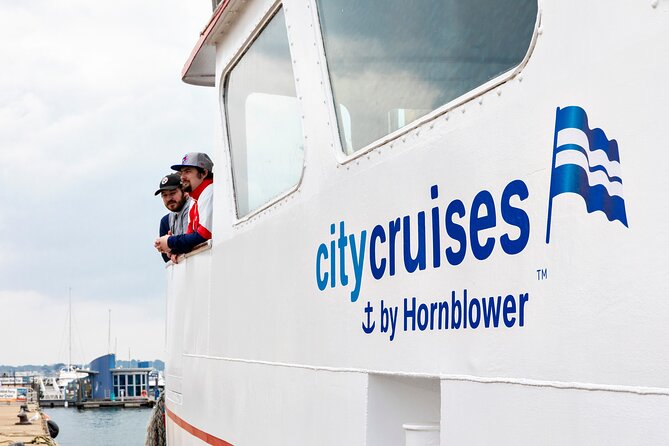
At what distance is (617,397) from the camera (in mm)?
1690

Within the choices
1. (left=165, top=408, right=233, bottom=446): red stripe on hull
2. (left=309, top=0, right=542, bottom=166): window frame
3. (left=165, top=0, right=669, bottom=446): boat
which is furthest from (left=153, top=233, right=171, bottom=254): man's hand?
(left=309, top=0, right=542, bottom=166): window frame

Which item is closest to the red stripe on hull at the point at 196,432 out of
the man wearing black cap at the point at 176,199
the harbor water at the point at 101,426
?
the man wearing black cap at the point at 176,199

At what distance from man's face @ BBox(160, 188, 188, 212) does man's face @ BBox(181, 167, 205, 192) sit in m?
0.45

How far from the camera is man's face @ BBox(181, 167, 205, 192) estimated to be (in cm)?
564

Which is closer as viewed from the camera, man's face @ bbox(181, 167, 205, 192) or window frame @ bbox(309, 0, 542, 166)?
window frame @ bbox(309, 0, 542, 166)

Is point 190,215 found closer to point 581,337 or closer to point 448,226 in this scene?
point 448,226

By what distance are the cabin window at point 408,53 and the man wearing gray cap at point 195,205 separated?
6.81 feet

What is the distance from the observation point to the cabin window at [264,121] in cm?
354

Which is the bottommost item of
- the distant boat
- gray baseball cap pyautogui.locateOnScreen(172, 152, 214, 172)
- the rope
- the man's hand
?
the distant boat

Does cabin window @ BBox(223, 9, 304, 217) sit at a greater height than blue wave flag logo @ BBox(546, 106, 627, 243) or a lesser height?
greater

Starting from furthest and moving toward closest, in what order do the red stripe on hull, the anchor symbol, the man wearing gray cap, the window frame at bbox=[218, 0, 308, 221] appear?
1. the man wearing gray cap
2. the red stripe on hull
3. the window frame at bbox=[218, 0, 308, 221]
4. the anchor symbol

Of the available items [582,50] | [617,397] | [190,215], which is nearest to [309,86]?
[582,50]

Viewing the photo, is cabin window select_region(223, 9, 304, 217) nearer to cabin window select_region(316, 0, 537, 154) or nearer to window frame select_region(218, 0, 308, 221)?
window frame select_region(218, 0, 308, 221)

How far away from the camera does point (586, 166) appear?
178cm
